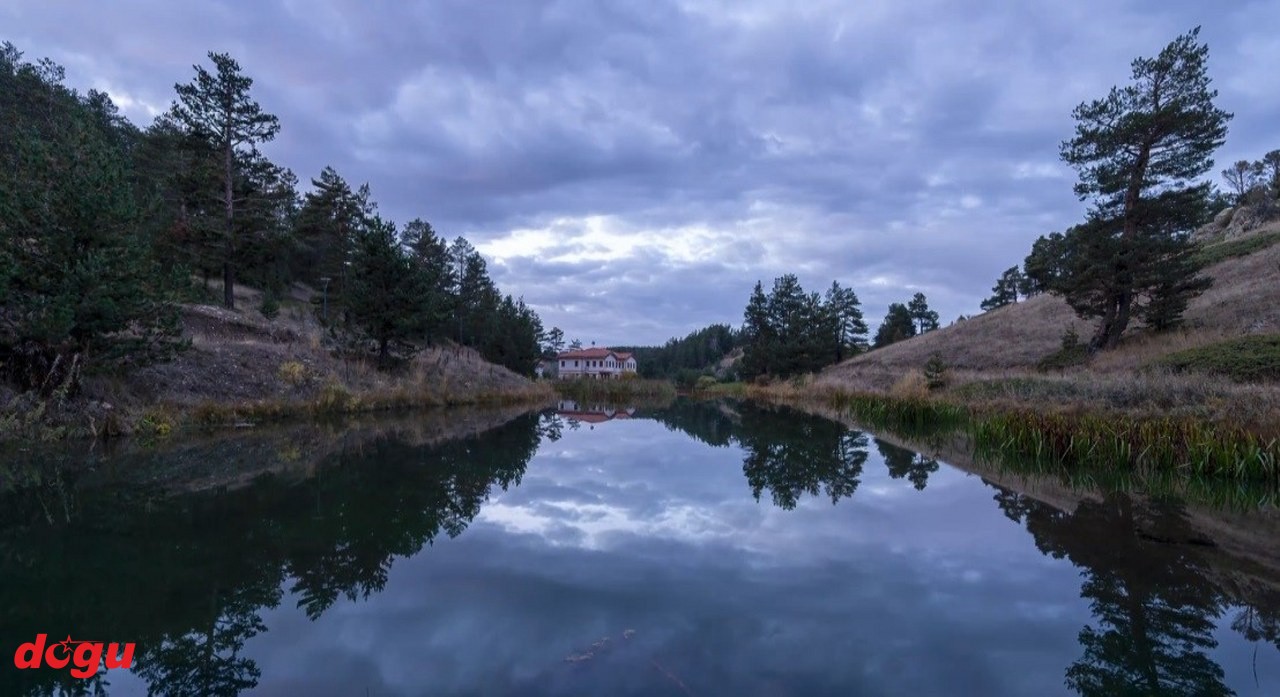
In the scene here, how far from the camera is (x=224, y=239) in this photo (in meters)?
26.3

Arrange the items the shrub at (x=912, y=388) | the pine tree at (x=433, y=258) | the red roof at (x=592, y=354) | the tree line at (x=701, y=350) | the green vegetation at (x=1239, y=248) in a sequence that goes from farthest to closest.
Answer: the tree line at (x=701, y=350)
the red roof at (x=592, y=354)
the pine tree at (x=433, y=258)
the green vegetation at (x=1239, y=248)
the shrub at (x=912, y=388)

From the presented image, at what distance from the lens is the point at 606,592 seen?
5355 mm

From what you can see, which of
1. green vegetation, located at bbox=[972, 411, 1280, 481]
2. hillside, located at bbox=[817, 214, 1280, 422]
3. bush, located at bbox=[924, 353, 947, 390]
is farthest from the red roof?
green vegetation, located at bbox=[972, 411, 1280, 481]

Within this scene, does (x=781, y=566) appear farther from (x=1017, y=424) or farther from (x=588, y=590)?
(x=1017, y=424)

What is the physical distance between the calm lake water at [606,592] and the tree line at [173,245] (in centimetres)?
577

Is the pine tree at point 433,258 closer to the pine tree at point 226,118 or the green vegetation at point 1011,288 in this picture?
the pine tree at point 226,118

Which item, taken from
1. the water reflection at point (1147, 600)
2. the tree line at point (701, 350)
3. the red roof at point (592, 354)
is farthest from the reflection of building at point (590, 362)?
the water reflection at point (1147, 600)

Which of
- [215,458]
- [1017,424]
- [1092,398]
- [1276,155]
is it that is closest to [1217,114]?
[1092,398]

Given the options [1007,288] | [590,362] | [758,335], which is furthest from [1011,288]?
[590,362]

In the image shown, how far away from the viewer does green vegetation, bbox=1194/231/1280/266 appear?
102 feet

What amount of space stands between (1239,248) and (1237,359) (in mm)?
22576

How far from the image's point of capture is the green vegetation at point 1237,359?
601 inches

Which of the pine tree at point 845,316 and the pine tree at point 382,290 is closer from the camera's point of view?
the pine tree at point 382,290

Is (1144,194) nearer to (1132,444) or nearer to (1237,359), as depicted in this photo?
(1237,359)
